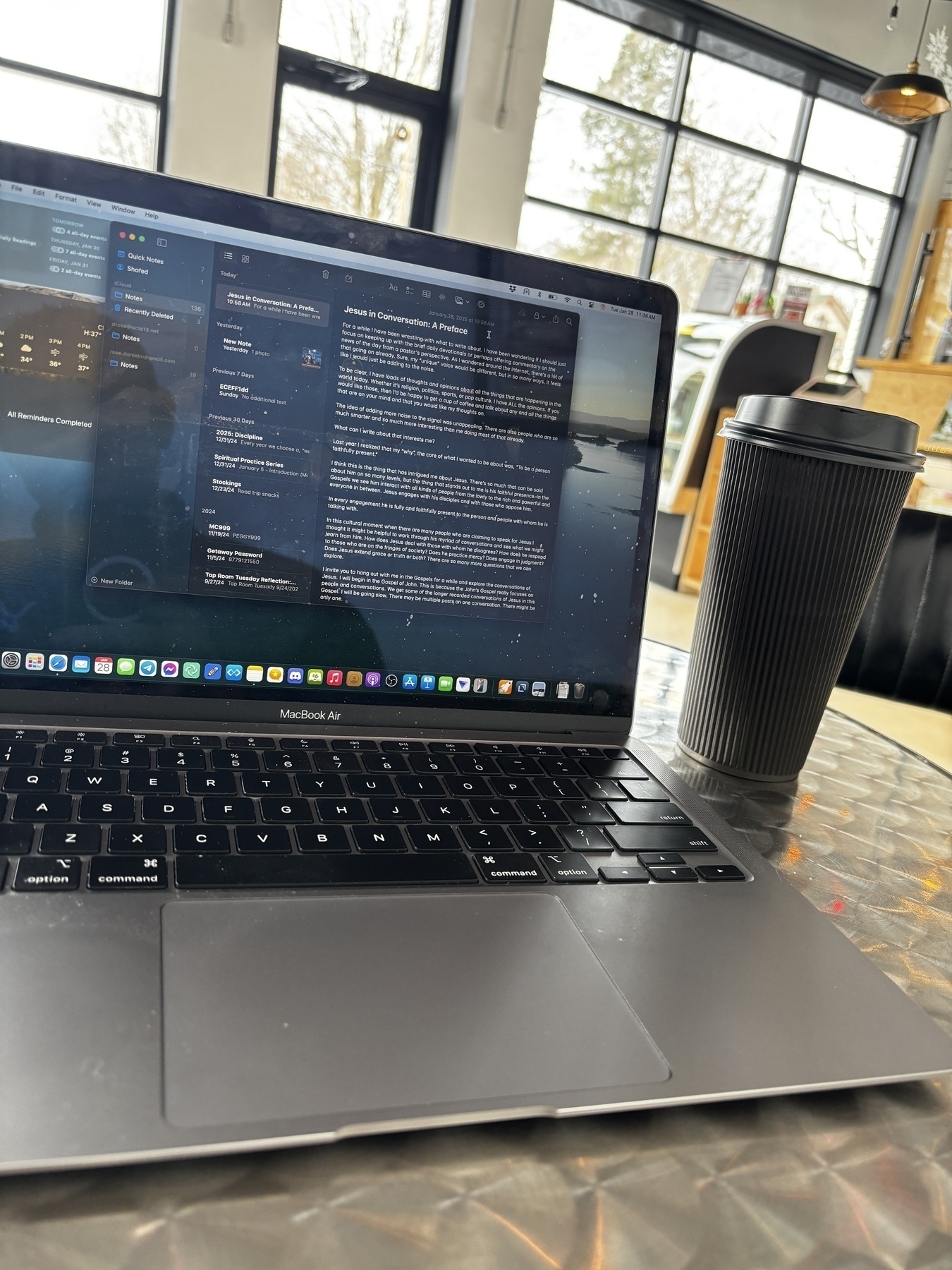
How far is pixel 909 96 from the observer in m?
3.44

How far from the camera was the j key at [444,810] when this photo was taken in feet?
1.41

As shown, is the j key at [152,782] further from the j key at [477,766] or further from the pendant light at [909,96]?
the pendant light at [909,96]

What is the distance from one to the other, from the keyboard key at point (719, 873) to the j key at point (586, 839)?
1.7 inches

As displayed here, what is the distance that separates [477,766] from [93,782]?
194 millimetres

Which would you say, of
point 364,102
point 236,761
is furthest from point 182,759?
point 364,102

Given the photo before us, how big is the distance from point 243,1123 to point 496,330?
1.44 feet

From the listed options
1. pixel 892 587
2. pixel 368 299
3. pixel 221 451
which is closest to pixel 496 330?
pixel 368 299

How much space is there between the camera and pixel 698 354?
293cm

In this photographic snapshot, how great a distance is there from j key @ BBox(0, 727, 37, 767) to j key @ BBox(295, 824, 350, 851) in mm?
128

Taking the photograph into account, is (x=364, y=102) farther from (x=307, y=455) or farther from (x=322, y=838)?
(x=322, y=838)

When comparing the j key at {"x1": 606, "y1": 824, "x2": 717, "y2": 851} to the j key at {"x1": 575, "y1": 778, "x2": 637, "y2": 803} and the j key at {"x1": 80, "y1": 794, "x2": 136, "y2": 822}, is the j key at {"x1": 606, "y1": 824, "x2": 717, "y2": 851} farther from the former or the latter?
the j key at {"x1": 80, "y1": 794, "x2": 136, "y2": 822}

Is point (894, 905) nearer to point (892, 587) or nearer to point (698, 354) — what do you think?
point (892, 587)

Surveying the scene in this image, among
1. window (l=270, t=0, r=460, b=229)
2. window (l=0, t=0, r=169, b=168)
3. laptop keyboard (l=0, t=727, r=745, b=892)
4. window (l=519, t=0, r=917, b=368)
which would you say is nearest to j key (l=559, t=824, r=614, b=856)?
laptop keyboard (l=0, t=727, r=745, b=892)

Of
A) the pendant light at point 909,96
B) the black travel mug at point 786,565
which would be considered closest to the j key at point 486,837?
Result: the black travel mug at point 786,565
